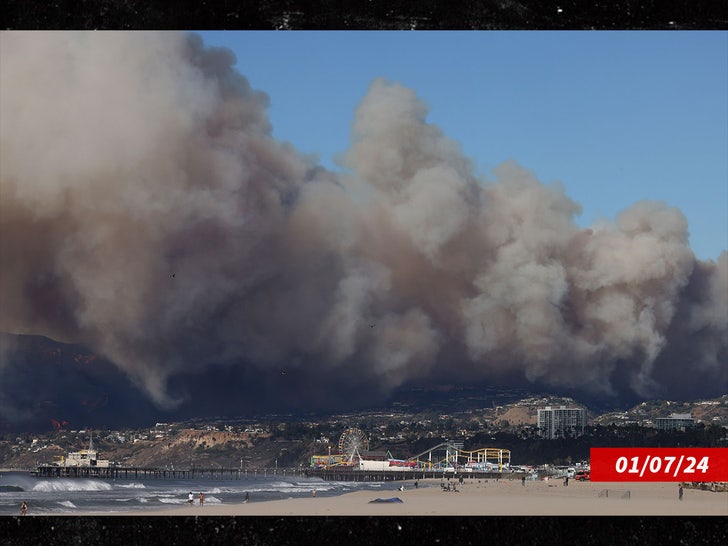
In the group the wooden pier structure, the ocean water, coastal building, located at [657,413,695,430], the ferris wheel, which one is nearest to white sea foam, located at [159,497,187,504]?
the ocean water

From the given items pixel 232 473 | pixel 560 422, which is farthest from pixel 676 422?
pixel 232 473

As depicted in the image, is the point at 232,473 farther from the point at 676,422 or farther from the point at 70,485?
the point at 676,422

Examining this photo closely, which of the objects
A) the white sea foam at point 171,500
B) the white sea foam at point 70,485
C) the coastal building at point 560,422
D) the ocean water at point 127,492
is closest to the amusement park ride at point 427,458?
the ocean water at point 127,492
